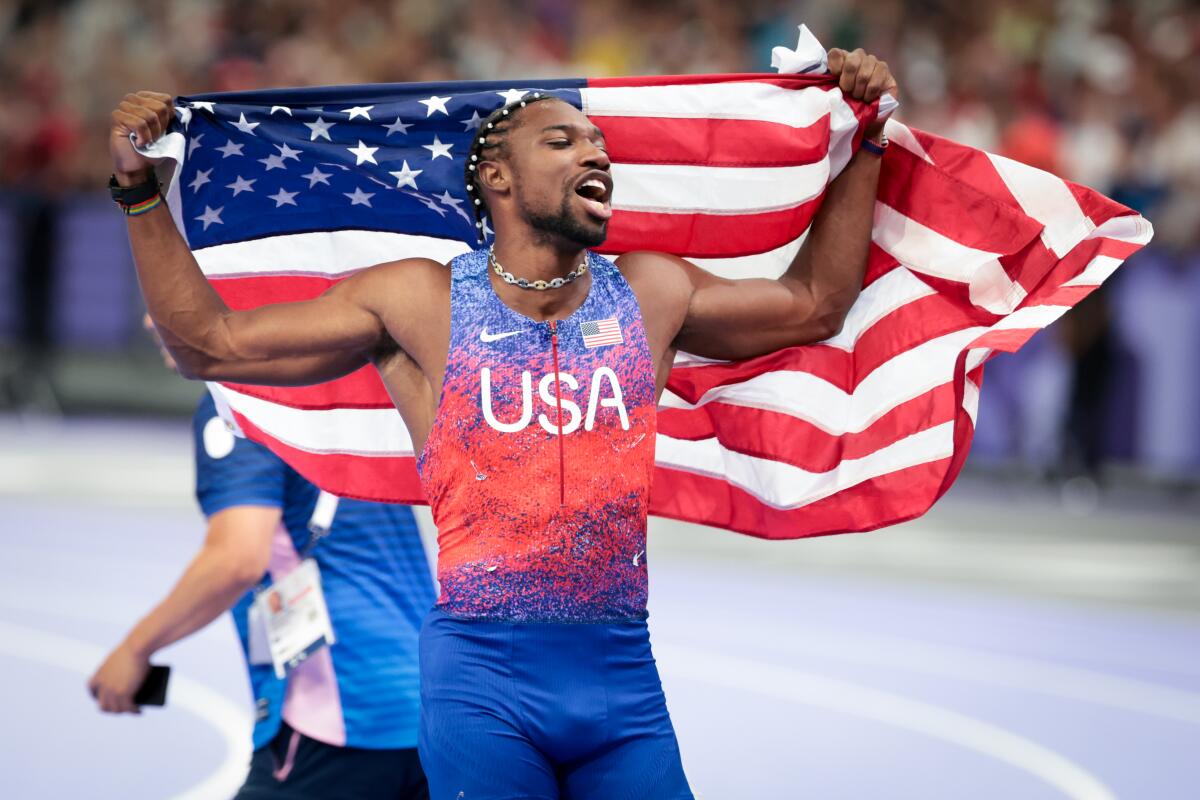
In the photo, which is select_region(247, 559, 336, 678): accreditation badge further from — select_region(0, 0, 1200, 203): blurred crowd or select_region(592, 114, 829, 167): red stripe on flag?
select_region(0, 0, 1200, 203): blurred crowd

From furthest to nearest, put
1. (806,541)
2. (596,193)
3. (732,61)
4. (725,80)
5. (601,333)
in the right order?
(732,61), (806,541), (725,80), (596,193), (601,333)

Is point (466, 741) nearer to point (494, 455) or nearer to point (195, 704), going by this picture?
point (494, 455)

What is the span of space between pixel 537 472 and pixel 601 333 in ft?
1.12

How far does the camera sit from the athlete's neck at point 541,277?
387cm

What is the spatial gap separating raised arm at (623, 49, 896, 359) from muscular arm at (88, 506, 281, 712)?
47.0 inches

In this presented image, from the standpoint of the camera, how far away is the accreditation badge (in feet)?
14.8

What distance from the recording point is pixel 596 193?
394 centimetres

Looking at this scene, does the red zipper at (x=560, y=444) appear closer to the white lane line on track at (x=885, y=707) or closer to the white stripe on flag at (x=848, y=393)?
the white stripe on flag at (x=848, y=393)

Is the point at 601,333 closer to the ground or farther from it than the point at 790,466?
farther from it

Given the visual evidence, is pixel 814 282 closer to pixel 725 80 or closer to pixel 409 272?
pixel 725 80

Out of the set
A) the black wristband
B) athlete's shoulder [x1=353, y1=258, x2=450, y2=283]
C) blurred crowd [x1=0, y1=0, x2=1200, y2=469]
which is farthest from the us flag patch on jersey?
blurred crowd [x1=0, y1=0, x2=1200, y2=469]

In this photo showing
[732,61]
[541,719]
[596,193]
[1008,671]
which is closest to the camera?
[541,719]

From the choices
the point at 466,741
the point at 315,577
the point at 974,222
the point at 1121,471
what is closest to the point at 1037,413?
the point at 1121,471

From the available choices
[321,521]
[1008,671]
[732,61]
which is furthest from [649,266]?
[732,61]
